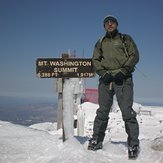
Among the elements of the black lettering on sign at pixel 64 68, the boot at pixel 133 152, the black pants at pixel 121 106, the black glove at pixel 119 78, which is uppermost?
the black lettering on sign at pixel 64 68

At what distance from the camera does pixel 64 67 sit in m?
7.55

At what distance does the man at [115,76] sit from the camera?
6.55m

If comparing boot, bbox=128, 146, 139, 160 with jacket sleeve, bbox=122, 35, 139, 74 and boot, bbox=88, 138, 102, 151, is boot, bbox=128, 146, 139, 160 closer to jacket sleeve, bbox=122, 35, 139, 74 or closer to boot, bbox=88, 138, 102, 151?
boot, bbox=88, 138, 102, 151

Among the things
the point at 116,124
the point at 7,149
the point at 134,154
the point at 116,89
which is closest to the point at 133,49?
the point at 116,89

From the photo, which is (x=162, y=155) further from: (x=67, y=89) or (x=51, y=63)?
(x=51, y=63)

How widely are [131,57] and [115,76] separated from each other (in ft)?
1.55

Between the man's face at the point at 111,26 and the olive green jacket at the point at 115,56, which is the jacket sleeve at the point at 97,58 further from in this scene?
the man's face at the point at 111,26

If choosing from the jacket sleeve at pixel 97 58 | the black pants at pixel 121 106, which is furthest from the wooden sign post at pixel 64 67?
the black pants at pixel 121 106

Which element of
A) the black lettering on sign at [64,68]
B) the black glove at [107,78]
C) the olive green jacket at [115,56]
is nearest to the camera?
the olive green jacket at [115,56]

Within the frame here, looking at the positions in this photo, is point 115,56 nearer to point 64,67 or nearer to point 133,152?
point 64,67

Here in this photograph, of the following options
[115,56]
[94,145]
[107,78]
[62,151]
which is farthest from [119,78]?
[62,151]

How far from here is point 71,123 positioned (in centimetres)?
762

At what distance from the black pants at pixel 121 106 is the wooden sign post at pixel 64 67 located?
788 millimetres

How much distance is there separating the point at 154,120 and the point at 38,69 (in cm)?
1486
